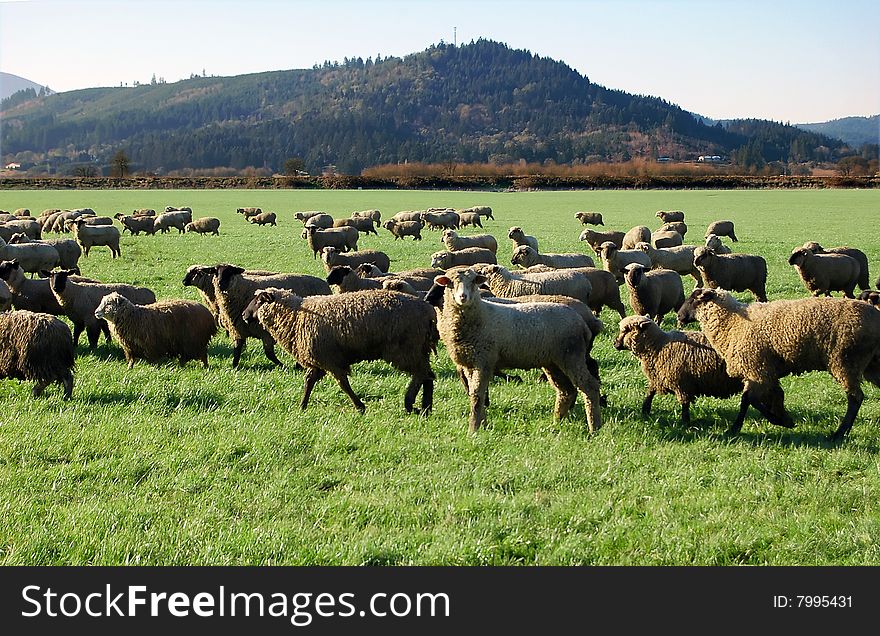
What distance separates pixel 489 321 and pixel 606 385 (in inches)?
99.4

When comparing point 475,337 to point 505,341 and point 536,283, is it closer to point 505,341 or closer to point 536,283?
point 505,341

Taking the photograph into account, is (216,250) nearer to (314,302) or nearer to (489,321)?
(314,302)

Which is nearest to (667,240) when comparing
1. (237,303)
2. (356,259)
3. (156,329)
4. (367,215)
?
(356,259)

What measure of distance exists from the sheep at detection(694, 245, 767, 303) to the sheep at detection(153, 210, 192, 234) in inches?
1185

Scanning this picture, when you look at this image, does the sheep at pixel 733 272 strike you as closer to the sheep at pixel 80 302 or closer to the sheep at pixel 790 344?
the sheep at pixel 790 344

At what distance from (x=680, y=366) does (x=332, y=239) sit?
2208 centimetres

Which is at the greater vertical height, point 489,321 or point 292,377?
point 489,321

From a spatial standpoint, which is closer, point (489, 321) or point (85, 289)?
point (489, 321)

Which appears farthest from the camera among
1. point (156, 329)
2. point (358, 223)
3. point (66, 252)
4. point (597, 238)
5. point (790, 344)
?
point (358, 223)

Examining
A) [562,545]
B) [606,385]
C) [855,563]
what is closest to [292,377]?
[606,385]

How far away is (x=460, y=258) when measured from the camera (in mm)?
19516

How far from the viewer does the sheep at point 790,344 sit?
790cm

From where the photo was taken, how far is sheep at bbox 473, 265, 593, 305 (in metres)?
13.0

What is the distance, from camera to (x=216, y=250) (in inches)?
1134
